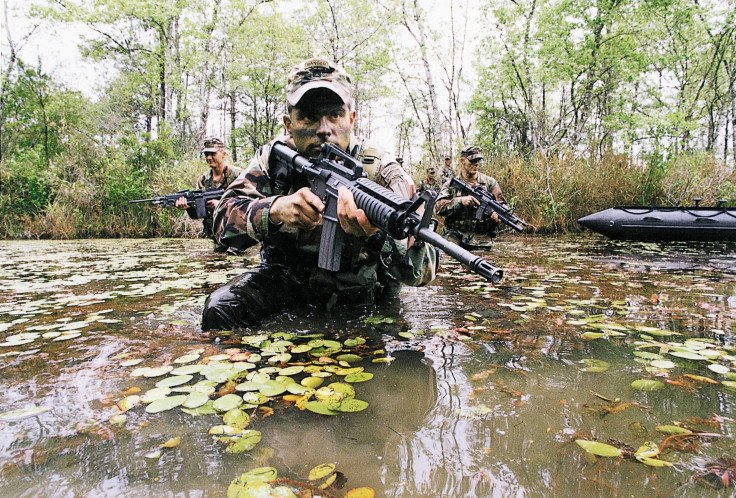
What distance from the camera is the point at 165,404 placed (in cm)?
138

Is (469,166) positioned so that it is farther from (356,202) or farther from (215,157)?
(356,202)

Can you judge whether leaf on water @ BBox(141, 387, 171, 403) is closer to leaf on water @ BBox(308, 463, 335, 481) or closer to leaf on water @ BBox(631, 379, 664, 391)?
leaf on water @ BBox(308, 463, 335, 481)

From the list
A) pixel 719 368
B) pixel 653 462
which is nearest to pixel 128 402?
pixel 653 462

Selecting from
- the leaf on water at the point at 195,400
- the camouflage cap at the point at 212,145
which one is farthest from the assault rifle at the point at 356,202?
the camouflage cap at the point at 212,145

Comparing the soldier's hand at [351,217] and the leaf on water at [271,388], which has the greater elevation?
the soldier's hand at [351,217]

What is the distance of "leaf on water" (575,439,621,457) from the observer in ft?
3.51

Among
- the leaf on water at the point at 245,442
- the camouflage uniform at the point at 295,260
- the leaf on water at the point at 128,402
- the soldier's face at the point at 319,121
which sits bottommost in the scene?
the leaf on water at the point at 128,402

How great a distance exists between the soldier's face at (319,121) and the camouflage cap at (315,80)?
0.14 feet

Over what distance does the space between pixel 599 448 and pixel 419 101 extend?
74.0ft

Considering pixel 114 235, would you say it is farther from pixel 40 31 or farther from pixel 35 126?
pixel 40 31

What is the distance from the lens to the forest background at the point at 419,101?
9.77m

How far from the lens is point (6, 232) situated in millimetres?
12211

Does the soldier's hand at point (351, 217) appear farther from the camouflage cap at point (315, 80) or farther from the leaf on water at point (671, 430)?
the leaf on water at point (671, 430)

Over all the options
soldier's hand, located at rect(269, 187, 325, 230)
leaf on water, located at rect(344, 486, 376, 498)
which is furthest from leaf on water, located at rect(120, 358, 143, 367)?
leaf on water, located at rect(344, 486, 376, 498)
